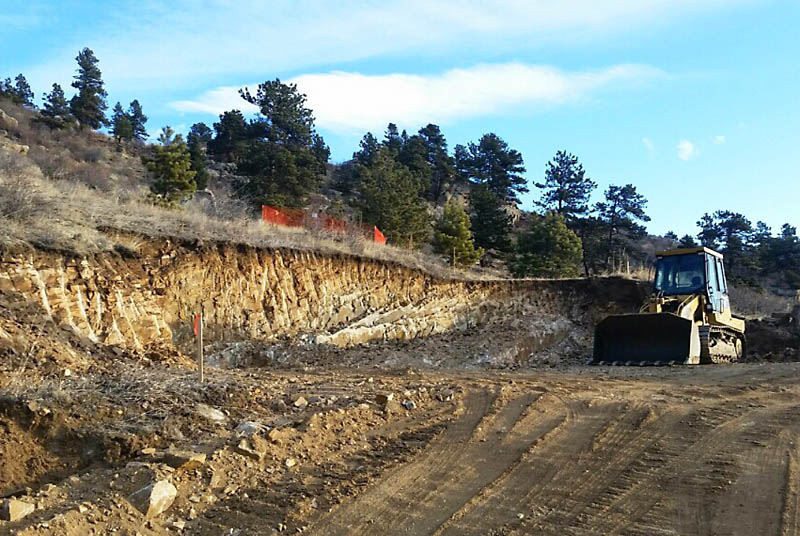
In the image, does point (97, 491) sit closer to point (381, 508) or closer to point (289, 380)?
point (381, 508)

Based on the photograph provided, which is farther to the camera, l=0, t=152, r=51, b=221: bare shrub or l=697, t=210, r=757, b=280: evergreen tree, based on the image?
l=697, t=210, r=757, b=280: evergreen tree

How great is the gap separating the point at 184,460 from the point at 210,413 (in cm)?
137

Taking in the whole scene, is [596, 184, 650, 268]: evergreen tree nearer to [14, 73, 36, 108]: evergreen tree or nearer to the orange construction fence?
the orange construction fence

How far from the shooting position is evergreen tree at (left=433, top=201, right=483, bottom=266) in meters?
29.5

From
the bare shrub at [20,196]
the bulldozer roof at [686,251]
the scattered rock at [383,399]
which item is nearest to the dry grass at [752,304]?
the bulldozer roof at [686,251]

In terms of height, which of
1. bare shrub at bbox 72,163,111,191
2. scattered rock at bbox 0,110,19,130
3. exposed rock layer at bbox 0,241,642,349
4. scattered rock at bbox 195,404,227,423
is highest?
scattered rock at bbox 0,110,19,130

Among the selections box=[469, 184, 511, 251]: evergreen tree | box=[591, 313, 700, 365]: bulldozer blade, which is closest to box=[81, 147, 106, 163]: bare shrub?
box=[469, 184, 511, 251]: evergreen tree

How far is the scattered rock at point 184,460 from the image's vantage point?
17.3ft

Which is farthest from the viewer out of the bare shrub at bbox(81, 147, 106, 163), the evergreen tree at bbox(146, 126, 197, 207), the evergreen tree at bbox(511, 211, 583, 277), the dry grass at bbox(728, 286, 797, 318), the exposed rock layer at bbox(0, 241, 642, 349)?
the bare shrub at bbox(81, 147, 106, 163)

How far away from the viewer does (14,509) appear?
4230mm

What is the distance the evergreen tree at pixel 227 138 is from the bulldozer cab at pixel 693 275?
34.7 meters

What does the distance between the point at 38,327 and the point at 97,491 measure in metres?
5.16

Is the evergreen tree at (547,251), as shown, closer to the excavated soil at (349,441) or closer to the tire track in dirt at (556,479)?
the excavated soil at (349,441)

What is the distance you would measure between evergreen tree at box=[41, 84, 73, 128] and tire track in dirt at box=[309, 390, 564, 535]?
44510 millimetres
